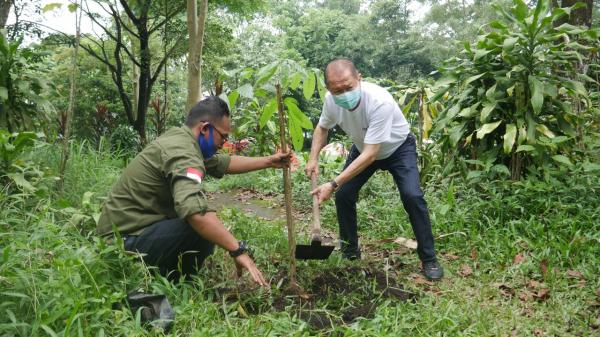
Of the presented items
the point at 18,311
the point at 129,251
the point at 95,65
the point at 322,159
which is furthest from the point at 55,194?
the point at 95,65

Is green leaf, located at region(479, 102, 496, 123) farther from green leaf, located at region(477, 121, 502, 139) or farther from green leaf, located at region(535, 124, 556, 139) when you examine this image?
green leaf, located at region(535, 124, 556, 139)

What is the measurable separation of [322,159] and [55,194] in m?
3.69

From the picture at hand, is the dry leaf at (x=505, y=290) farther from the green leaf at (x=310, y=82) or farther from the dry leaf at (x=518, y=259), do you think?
the green leaf at (x=310, y=82)

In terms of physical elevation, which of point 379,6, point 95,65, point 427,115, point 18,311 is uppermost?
point 379,6

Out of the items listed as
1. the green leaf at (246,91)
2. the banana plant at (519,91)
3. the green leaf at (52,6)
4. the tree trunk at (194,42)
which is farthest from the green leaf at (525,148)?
the green leaf at (52,6)

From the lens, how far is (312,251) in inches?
120

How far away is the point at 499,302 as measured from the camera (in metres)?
3.04

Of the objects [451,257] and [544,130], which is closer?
[451,257]

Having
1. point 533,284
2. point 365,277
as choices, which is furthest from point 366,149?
point 533,284

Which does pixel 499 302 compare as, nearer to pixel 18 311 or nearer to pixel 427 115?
pixel 18 311

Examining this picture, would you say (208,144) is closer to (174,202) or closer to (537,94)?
(174,202)

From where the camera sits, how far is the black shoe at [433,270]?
3418mm

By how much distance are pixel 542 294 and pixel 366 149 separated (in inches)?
55.0

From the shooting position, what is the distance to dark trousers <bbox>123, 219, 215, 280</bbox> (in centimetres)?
278
